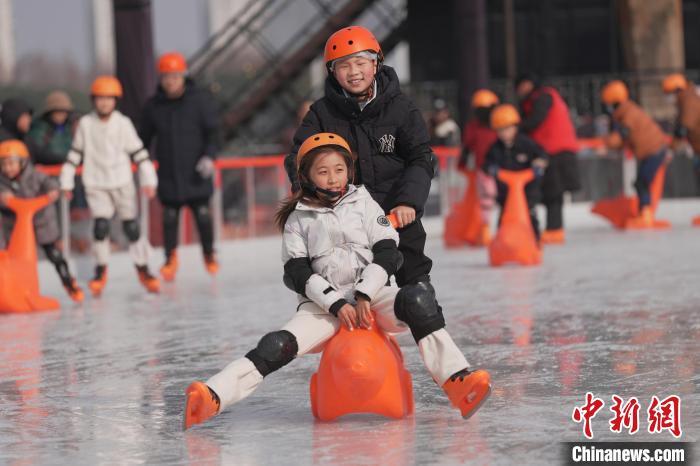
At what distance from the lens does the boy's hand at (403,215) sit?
5883 millimetres

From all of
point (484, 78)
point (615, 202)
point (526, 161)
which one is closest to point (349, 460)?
point (526, 161)

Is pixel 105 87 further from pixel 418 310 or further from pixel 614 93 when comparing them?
pixel 614 93

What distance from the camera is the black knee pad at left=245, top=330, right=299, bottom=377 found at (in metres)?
5.46

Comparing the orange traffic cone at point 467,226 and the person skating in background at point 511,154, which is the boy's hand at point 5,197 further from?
the orange traffic cone at point 467,226

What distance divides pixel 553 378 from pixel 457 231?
27.2 feet

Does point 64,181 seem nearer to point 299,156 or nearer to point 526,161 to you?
point 526,161

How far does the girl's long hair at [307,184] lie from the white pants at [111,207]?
5369 millimetres

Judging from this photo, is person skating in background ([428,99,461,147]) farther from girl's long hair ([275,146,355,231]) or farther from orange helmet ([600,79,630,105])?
girl's long hair ([275,146,355,231])

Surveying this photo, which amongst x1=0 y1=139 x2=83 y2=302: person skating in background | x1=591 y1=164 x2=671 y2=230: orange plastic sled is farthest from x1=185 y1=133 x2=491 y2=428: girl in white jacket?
x1=591 y1=164 x2=671 y2=230: orange plastic sled

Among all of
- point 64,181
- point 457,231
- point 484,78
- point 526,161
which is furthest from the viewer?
point 484,78

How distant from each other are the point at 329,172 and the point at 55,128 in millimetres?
7391

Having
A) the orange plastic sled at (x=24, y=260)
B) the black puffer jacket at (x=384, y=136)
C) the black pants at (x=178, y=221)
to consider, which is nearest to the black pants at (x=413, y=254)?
the black puffer jacket at (x=384, y=136)

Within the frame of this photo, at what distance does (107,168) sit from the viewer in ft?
35.3

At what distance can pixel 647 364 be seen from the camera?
6629 mm
